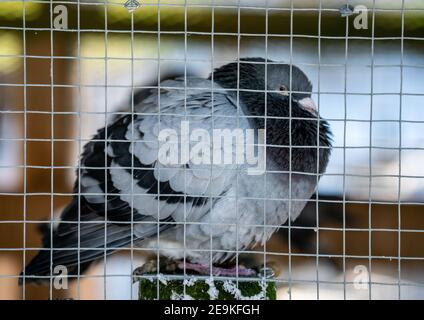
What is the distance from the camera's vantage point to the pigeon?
229 cm

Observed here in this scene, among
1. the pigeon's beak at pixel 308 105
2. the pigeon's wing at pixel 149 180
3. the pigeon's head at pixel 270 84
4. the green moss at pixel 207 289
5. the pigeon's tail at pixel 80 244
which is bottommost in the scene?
the green moss at pixel 207 289

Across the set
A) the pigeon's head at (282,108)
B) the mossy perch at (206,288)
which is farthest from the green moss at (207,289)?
the pigeon's head at (282,108)

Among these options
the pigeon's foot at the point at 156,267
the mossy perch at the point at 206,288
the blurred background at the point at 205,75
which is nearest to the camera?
the mossy perch at the point at 206,288

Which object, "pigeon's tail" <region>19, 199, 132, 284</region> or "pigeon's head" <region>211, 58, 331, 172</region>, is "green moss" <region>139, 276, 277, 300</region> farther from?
"pigeon's head" <region>211, 58, 331, 172</region>

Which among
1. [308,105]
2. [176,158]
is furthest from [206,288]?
[308,105]

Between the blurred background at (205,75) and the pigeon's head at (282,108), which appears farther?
the blurred background at (205,75)

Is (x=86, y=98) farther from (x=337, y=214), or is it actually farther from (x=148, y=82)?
(x=337, y=214)

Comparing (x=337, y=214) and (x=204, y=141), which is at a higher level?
(x=204, y=141)

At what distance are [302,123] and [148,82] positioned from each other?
1.12 m

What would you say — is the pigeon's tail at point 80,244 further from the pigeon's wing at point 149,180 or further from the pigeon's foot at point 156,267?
the pigeon's foot at point 156,267

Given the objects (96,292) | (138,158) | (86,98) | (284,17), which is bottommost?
(96,292)

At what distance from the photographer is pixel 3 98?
3.54 meters

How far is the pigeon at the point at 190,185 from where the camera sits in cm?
229
